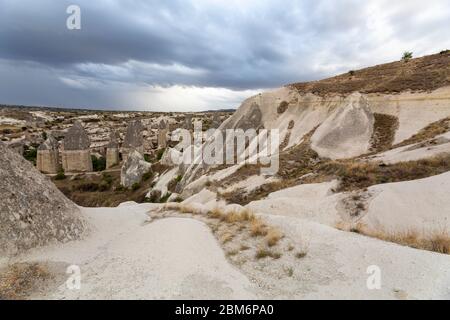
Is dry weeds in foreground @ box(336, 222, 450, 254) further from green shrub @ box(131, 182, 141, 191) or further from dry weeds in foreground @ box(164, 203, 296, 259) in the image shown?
green shrub @ box(131, 182, 141, 191)

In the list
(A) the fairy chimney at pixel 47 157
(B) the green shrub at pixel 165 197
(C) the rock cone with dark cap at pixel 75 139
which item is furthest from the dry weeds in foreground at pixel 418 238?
(A) the fairy chimney at pixel 47 157

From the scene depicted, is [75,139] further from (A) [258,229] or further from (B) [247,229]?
(A) [258,229]

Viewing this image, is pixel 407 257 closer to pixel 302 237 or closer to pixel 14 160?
pixel 302 237

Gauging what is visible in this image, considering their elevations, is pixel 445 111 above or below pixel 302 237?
above

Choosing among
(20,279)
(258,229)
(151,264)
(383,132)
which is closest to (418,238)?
(258,229)

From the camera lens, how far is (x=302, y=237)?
6430 millimetres

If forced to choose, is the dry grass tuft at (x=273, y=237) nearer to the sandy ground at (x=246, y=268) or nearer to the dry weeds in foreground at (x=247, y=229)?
the dry weeds in foreground at (x=247, y=229)

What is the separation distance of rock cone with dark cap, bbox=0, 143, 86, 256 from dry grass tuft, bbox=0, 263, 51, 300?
0.60 m

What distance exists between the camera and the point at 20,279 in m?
5.09

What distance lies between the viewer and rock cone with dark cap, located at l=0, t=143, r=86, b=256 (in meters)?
6.12

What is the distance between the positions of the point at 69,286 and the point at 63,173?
3609cm

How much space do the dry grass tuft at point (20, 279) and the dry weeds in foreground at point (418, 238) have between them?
626 cm
